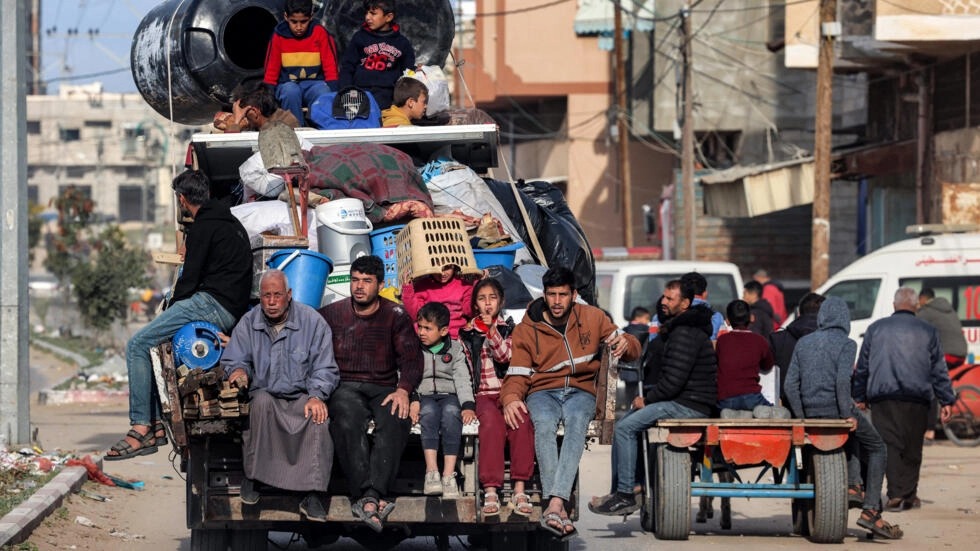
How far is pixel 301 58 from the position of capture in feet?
38.9

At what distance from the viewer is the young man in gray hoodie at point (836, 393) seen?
11.2 meters

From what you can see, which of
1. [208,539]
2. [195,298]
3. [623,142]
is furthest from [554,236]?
[623,142]

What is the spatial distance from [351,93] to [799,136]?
2918 centimetres

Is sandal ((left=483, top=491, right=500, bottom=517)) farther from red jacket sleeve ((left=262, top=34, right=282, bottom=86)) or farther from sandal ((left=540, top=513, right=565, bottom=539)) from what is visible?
red jacket sleeve ((left=262, top=34, right=282, bottom=86))

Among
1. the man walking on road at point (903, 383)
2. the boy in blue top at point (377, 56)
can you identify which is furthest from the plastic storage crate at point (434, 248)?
the man walking on road at point (903, 383)

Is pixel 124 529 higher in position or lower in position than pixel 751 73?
lower

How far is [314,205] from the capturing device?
9750 millimetres

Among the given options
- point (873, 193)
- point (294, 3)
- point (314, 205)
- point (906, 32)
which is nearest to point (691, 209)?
point (873, 193)

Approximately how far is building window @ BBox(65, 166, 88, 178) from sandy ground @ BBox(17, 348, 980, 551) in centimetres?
8962

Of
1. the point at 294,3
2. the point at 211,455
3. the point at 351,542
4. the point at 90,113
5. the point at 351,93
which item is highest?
the point at 90,113

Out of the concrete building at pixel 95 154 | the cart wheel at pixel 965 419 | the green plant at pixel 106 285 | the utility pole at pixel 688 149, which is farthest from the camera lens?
the concrete building at pixel 95 154

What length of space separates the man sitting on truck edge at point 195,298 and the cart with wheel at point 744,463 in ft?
10.6

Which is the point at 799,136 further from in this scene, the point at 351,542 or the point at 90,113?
the point at 90,113

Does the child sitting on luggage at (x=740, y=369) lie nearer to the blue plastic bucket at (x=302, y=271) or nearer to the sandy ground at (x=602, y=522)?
the sandy ground at (x=602, y=522)
